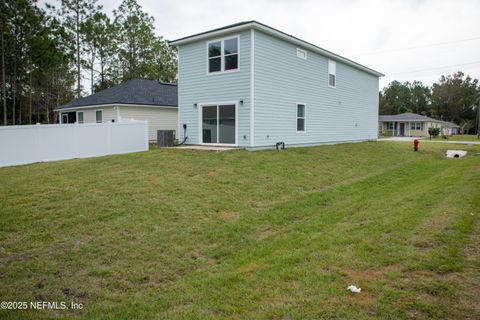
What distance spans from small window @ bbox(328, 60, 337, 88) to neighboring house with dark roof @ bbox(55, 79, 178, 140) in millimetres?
9899

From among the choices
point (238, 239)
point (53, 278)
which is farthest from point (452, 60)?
point (53, 278)

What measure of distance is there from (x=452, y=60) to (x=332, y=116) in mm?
Answer: 27913

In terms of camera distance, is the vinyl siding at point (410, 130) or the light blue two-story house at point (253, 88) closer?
the light blue two-story house at point (253, 88)

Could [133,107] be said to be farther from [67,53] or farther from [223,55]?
[67,53]

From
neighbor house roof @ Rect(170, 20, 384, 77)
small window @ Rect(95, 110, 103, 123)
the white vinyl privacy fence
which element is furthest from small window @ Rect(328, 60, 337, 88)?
small window @ Rect(95, 110, 103, 123)

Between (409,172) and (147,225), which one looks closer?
(147,225)

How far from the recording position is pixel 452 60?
38.1 metres

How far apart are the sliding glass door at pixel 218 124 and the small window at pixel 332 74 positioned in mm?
6937

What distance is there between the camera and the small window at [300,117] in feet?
52.4

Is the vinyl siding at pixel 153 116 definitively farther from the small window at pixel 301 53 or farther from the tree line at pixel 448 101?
the tree line at pixel 448 101

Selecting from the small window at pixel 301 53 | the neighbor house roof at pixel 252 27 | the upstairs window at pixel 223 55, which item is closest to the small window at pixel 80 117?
the neighbor house roof at pixel 252 27

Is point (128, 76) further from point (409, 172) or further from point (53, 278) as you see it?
point (53, 278)

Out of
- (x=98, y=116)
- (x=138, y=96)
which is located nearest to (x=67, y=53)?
(x=98, y=116)

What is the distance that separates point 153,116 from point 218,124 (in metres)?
8.82
